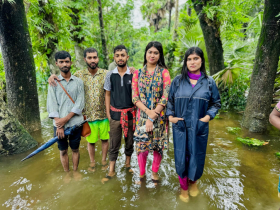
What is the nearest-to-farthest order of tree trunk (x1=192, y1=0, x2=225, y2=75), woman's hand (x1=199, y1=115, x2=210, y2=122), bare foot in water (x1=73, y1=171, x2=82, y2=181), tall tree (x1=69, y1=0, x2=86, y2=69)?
woman's hand (x1=199, y1=115, x2=210, y2=122), bare foot in water (x1=73, y1=171, x2=82, y2=181), tree trunk (x1=192, y1=0, x2=225, y2=75), tall tree (x1=69, y1=0, x2=86, y2=69)

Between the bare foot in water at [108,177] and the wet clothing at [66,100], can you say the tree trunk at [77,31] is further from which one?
the bare foot in water at [108,177]

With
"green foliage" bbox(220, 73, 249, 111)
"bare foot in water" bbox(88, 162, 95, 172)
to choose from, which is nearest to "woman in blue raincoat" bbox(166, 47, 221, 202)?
"bare foot in water" bbox(88, 162, 95, 172)

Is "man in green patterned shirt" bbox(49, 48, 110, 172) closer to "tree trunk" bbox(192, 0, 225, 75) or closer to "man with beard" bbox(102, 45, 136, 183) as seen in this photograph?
"man with beard" bbox(102, 45, 136, 183)

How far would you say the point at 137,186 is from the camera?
8.13ft

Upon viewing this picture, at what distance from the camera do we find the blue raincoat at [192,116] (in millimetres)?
1982

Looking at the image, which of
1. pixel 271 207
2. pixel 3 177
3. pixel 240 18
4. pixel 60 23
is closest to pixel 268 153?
pixel 271 207

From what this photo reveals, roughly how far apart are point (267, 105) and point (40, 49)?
7.02m

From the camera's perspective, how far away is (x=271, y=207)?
202cm

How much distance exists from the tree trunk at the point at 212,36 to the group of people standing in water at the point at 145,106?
3.88 meters

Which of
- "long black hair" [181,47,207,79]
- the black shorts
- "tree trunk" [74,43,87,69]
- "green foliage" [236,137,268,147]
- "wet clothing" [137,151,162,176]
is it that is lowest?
"green foliage" [236,137,268,147]

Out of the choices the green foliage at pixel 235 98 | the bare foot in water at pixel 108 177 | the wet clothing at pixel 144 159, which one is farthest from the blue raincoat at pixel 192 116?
the green foliage at pixel 235 98

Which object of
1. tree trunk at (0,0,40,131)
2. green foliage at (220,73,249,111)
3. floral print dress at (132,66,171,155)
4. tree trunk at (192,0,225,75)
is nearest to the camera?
floral print dress at (132,66,171,155)

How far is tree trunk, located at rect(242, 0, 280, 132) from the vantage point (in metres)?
3.65

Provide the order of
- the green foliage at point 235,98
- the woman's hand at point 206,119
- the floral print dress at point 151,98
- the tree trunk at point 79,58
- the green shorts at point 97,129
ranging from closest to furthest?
the woman's hand at point 206,119, the floral print dress at point 151,98, the green shorts at point 97,129, the green foliage at point 235,98, the tree trunk at point 79,58
